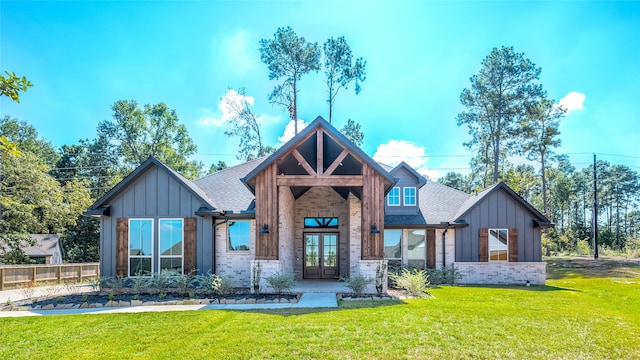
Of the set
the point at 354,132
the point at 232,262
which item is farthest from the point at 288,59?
the point at 232,262

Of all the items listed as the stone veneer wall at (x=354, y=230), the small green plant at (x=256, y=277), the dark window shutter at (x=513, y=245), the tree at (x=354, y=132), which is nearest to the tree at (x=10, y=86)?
the small green plant at (x=256, y=277)

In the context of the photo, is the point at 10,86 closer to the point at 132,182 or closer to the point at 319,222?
Result: the point at 132,182

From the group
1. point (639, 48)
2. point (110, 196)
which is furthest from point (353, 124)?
point (110, 196)

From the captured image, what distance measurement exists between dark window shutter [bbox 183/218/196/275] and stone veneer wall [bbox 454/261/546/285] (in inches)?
370

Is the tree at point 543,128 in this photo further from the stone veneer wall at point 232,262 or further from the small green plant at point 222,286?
the small green plant at point 222,286

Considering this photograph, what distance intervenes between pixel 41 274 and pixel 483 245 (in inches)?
677

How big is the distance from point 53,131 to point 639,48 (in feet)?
133

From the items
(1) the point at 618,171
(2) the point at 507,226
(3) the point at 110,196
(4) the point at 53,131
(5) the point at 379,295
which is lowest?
(5) the point at 379,295

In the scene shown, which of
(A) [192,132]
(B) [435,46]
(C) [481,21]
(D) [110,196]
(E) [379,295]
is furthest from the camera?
(A) [192,132]

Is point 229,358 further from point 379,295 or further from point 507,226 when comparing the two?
point 507,226

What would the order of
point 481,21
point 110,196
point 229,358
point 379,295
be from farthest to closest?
1. point 481,21
2. point 110,196
3. point 379,295
4. point 229,358

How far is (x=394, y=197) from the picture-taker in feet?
54.4

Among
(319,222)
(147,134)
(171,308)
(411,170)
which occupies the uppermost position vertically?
(147,134)

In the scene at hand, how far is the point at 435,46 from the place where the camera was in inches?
570
